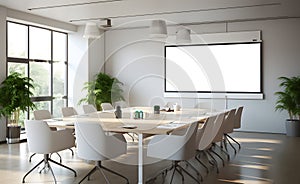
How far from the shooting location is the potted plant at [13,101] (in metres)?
7.40

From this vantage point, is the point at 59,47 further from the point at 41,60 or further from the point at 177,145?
the point at 177,145

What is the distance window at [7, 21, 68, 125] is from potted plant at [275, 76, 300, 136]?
234 inches

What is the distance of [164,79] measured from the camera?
10.4 metres

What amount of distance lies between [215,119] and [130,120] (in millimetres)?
1284

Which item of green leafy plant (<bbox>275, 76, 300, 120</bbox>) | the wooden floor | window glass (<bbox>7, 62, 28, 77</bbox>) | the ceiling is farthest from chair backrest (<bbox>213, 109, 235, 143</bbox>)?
window glass (<bbox>7, 62, 28, 77</bbox>)

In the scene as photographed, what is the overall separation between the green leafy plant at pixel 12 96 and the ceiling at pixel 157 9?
1.61 m

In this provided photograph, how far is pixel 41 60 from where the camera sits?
9.31 metres

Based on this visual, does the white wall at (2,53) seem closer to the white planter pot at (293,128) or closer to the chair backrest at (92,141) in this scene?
the chair backrest at (92,141)

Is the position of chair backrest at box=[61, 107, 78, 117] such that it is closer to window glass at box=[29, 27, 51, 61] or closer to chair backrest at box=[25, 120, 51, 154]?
chair backrest at box=[25, 120, 51, 154]

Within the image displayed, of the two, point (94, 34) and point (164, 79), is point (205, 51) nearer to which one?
point (164, 79)

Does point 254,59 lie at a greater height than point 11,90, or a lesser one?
greater

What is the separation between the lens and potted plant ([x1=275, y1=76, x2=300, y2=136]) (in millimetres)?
8414

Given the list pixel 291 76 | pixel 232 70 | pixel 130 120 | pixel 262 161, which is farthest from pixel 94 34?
pixel 291 76

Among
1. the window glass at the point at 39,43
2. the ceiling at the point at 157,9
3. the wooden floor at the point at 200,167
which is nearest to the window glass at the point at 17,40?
the window glass at the point at 39,43
